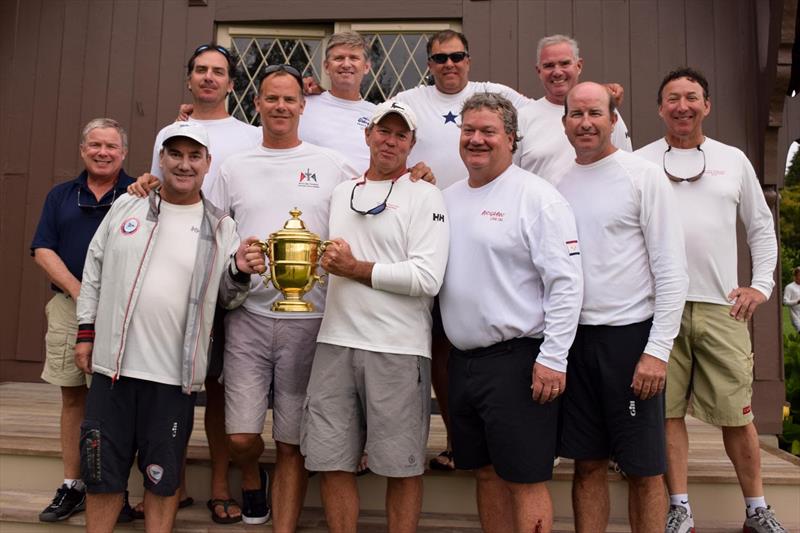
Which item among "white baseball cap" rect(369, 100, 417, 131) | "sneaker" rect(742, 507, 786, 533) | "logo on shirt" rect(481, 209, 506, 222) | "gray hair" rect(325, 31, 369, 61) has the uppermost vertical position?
"gray hair" rect(325, 31, 369, 61)

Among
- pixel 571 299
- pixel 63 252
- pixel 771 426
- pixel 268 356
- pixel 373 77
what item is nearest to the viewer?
pixel 571 299

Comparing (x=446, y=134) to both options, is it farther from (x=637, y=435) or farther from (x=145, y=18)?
(x=145, y=18)

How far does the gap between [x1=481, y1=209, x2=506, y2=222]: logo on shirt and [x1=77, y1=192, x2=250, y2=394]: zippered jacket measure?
98 cm

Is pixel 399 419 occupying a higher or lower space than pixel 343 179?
lower

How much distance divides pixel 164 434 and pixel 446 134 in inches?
68.0

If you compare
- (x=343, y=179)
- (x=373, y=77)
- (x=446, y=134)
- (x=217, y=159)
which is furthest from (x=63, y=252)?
(x=373, y=77)

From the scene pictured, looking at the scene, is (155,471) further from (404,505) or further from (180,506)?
(404,505)

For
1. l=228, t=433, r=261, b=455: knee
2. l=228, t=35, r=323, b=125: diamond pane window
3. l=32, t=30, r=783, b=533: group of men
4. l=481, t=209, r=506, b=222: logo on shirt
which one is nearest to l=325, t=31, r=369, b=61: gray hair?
l=32, t=30, r=783, b=533: group of men

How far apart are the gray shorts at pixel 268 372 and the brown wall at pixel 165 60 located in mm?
2856

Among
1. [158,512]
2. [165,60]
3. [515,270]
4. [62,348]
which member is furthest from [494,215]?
[165,60]

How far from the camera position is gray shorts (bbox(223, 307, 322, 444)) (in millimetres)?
2475

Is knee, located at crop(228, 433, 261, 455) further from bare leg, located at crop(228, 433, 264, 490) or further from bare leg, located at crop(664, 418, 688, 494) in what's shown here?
bare leg, located at crop(664, 418, 688, 494)

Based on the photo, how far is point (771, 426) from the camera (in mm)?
4230

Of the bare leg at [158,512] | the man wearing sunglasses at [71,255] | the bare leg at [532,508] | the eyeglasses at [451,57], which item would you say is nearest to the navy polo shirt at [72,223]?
the man wearing sunglasses at [71,255]
